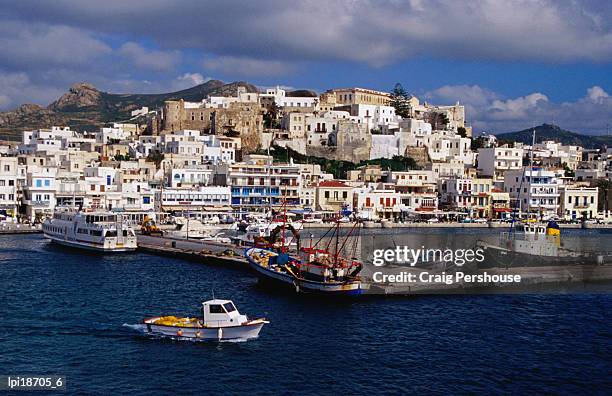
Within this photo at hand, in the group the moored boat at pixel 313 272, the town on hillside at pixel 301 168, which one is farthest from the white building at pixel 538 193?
the moored boat at pixel 313 272

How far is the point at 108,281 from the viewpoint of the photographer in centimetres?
3462

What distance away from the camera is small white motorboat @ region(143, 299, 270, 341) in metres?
23.4

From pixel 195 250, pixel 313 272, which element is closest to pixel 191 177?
pixel 195 250

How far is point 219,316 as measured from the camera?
23.6 m

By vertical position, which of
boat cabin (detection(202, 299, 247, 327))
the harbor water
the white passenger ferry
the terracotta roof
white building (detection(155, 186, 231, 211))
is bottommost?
the harbor water

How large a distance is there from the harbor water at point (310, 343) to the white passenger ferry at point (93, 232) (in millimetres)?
11185

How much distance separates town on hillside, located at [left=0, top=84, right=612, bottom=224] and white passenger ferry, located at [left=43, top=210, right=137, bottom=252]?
11.4 m

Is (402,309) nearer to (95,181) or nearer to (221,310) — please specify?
(221,310)

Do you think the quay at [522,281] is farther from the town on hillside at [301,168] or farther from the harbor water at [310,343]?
the town on hillside at [301,168]

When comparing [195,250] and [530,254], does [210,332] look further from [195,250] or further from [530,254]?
[195,250]

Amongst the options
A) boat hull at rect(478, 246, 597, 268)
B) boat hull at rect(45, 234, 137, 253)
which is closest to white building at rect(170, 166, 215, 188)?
boat hull at rect(45, 234, 137, 253)

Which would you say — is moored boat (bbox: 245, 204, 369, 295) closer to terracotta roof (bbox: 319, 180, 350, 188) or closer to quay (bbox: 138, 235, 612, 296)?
quay (bbox: 138, 235, 612, 296)

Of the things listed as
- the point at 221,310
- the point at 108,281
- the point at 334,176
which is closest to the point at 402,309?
the point at 221,310

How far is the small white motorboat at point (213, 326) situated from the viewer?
76.9ft
